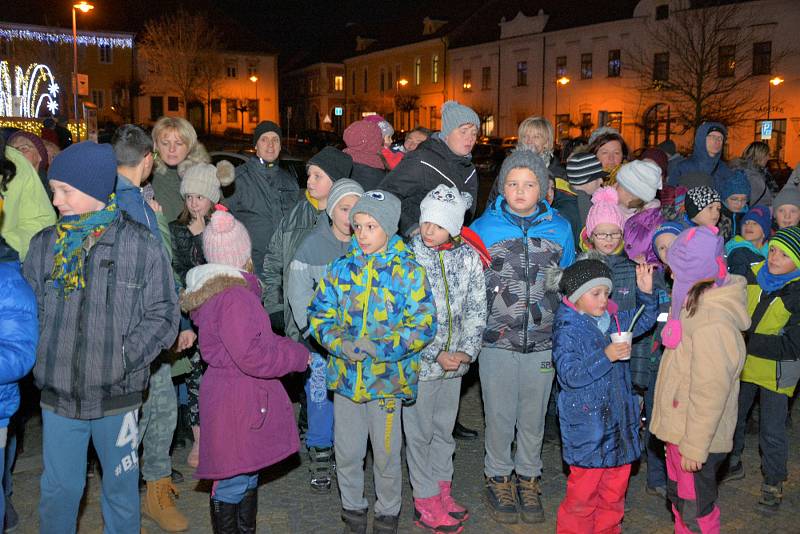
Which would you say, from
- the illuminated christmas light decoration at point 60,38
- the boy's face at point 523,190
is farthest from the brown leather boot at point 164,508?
the illuminated christmas light decoration at point 60,38

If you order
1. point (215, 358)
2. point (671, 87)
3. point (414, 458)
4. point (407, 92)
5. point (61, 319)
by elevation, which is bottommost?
point (414, 458)

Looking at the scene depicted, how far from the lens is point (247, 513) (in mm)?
3869

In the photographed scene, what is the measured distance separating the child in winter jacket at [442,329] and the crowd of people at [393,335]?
1 centimetres

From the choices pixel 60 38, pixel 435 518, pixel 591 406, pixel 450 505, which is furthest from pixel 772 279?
pixel 60 38

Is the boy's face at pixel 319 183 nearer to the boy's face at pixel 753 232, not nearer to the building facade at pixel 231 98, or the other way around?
the boy's face at pixel 753 232

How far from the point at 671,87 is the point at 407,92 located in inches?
1239

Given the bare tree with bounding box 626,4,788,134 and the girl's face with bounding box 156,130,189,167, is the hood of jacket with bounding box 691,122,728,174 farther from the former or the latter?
the bare tree with bounding box 626,4,788,134

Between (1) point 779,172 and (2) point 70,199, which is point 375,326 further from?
(1) point 779,172

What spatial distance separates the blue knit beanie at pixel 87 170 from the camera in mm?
3332

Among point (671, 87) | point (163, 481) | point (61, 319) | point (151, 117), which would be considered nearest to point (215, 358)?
point (61, 319)

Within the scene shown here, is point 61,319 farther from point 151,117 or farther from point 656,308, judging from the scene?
point 151,117

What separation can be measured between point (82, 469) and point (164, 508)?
43.9 inches

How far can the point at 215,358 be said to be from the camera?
12.1 ft

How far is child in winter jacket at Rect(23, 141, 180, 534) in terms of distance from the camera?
10.9 ft
